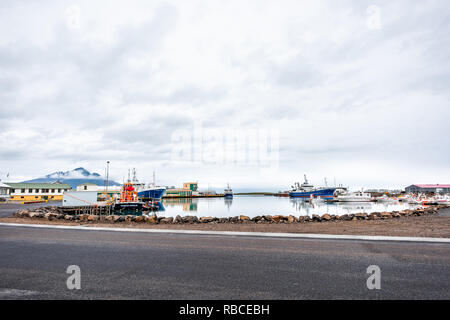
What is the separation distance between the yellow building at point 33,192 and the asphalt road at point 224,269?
7177 cm

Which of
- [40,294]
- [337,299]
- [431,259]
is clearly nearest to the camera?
[337,299]

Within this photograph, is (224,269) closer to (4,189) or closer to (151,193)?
(151,193)

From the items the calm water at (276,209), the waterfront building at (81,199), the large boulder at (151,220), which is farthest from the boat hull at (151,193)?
the large boulder at (151,220)

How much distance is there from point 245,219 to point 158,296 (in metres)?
15.8

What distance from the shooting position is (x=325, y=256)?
7773 millimetres

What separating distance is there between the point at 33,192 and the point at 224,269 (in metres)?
81.8

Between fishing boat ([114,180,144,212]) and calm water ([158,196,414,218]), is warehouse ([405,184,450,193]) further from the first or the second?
fishing boat ([114,180,144,212])

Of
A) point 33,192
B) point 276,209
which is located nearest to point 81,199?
point 33,192

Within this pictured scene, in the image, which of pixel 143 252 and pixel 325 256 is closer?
pixel 325 256

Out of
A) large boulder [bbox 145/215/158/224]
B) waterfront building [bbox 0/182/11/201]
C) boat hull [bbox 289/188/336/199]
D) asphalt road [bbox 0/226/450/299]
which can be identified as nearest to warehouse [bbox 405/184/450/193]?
boat hull [bbox 289/188/336/199]

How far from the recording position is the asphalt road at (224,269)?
5.00 metres
